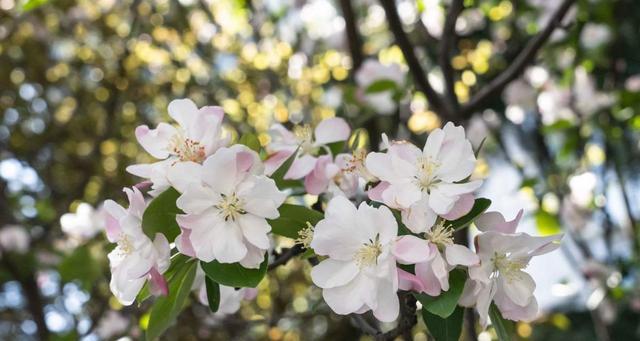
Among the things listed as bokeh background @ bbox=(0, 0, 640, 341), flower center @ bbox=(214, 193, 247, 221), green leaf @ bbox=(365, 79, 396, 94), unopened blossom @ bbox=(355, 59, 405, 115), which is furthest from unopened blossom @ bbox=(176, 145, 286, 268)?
unopened blossom @ bbox=(355, 59, 405, 115)

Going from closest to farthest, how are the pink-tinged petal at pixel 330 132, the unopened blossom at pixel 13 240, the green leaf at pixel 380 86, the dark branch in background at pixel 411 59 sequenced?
1. the pink-tinged petal at pixel 330 132
2. the dark branch in background at pixel 411 59
3. the green leaf at pixel 380 86
4. the unopened blossom at pixel 13 240

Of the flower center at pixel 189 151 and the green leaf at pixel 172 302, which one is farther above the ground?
the flower center at pixel 189 151

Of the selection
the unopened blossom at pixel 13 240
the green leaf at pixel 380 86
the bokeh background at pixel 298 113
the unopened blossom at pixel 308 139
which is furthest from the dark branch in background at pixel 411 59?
the unopened blossom at pixel 13 240

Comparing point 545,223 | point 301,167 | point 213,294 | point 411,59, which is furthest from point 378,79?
point 213,294

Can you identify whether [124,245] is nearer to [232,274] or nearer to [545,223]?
[232,274]

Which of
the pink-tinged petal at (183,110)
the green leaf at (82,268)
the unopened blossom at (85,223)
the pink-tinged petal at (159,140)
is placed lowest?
the unopened blossom at (85,223)

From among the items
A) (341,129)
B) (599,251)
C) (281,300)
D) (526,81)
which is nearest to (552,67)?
(526,81)

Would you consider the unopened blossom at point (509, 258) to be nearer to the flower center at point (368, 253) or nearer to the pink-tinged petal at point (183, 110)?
the flower center at point (368, 253)
